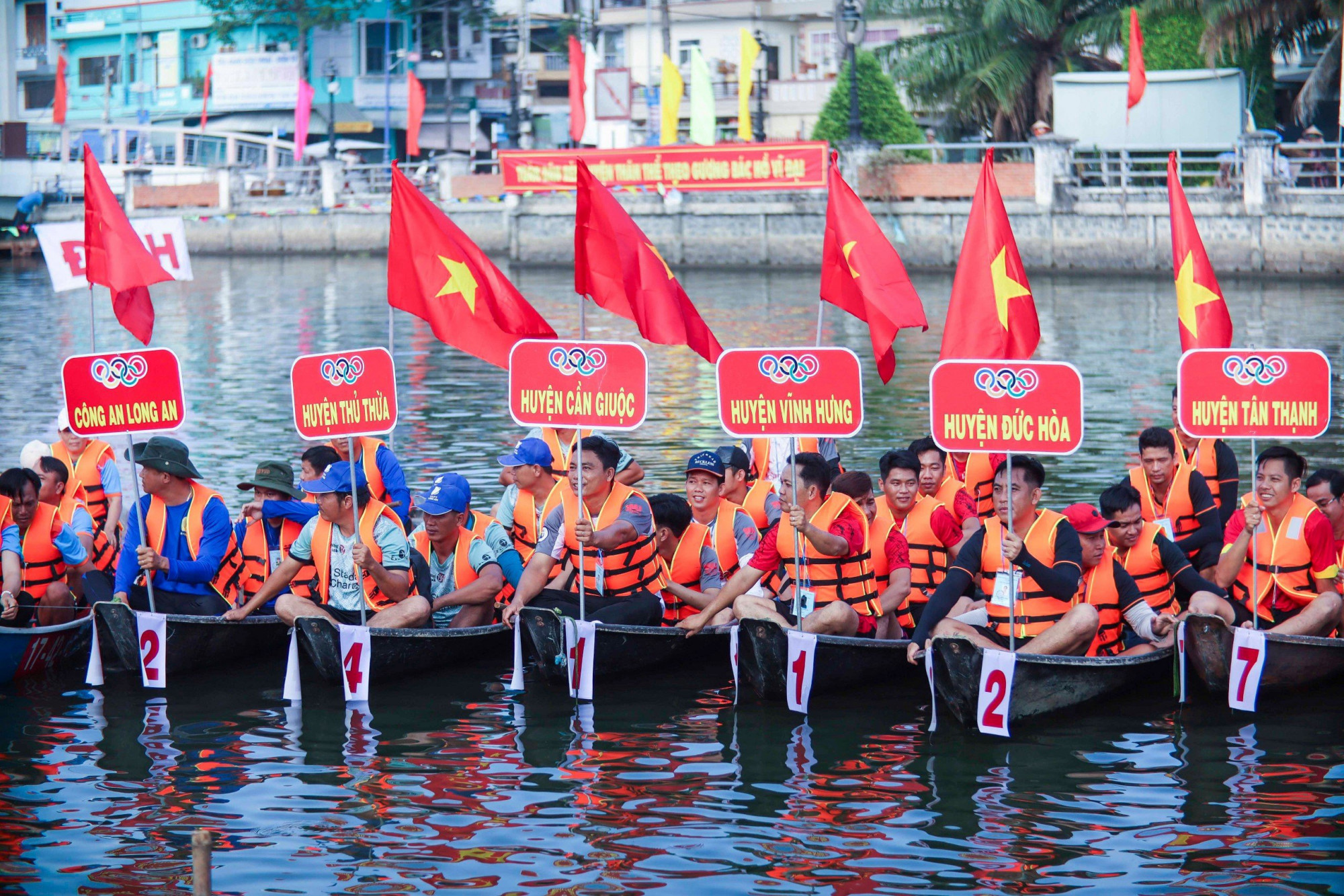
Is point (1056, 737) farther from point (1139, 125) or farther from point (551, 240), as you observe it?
point (551, 240)

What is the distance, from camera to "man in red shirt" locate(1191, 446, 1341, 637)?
33.7 ft

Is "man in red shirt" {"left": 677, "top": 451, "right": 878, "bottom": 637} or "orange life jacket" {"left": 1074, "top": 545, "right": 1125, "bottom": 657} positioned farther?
"man in red shirt" {"left": 677, "top": 451, "right": 878, "bottom": 637}

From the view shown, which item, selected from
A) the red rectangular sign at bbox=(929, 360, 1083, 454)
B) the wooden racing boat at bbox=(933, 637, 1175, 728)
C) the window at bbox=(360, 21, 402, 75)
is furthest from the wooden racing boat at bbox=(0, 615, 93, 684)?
the window at bbox=(360, 21, 402, 75)

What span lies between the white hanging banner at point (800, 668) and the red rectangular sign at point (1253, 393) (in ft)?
8.70

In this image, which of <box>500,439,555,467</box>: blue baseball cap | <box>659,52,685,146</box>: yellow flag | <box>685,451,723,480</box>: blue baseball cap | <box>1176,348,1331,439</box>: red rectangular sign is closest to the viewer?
<box>1176,348,1331,439</box>: red rectangular sign

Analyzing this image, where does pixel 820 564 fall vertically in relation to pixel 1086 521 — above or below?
below

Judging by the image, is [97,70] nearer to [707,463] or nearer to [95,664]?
[95,664]

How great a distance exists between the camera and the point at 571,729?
10.2 meters

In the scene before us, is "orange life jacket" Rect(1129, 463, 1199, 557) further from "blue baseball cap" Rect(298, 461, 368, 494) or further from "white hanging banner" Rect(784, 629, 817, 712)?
"blue baseball cap" Rect(298, 461, 368, 494)

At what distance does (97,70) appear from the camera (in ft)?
237

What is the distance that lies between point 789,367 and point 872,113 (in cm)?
3304

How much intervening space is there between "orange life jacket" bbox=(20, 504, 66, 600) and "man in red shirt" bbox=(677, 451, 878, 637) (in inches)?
175

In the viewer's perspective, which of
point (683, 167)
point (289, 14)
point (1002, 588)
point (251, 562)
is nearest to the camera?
point (1002, 588)

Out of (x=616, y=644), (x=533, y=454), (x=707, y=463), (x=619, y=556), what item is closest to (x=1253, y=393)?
(x=707, y=463)
